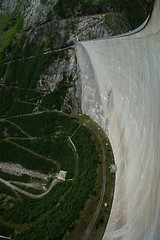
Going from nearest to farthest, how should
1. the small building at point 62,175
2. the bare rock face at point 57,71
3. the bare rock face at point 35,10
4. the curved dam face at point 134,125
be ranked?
the curved dam face at point 134,125 → the small building at point 62,175 → the bare rock face at point 57,71 → the bare rock face at point 35,10

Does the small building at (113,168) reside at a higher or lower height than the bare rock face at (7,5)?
lower

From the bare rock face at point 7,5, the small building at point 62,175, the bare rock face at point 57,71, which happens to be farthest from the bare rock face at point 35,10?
the small building at point 62,175

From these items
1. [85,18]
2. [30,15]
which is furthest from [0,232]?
[30,15]

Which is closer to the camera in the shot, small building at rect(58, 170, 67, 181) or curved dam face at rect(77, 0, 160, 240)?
curved dam face at rect(77, 0, 160, 240)

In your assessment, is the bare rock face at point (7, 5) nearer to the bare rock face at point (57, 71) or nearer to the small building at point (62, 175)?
the bare rock face at point (57, 71)

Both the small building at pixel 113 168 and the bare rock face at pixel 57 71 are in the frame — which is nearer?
the small building at pixel 113 168

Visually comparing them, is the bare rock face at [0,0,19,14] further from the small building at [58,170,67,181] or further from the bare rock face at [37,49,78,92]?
the small building at [58,170,67,181]

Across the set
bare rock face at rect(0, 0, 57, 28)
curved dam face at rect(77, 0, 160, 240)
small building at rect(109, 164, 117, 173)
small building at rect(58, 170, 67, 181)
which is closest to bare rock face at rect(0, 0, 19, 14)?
→ bare rock face at rect(0, 0, 57, 28)

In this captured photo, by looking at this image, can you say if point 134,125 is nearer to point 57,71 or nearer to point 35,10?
point 57,71

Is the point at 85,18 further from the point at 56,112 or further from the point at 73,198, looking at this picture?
the point at 73,198
